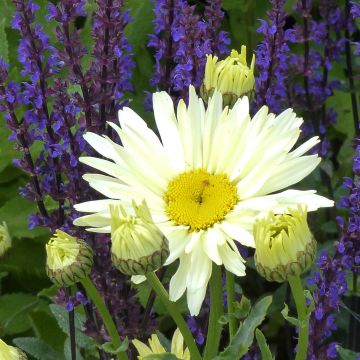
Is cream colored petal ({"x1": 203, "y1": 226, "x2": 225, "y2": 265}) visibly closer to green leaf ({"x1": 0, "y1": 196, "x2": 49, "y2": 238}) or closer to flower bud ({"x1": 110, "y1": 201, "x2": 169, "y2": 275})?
flower bud ({"x1": 110, "y1": 201, "x2": 169, "y2": 275})

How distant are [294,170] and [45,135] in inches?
14.7

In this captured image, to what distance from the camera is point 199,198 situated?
84 centimetres

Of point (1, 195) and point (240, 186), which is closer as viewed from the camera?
point (240, 186)

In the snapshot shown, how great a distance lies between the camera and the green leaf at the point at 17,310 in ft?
4.86

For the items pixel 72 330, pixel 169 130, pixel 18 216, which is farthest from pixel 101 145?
pixel 18 216

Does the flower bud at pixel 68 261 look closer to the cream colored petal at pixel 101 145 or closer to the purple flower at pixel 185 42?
the cream colored petal at pixel 101 145

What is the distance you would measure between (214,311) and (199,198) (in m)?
0.12

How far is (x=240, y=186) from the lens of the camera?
33.6 inches

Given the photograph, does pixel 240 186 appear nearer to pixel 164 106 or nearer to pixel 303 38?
pixel 164 106

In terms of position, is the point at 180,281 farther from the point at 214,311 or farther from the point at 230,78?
the point at 230,78

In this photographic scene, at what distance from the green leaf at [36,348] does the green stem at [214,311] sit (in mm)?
425

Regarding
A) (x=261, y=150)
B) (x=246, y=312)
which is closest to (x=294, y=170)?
(x=261, y=150)

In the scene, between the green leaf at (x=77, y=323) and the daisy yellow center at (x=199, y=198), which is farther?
the green leaf at (x=77, y=323)

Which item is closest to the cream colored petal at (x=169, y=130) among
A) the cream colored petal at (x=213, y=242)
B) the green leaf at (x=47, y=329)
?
the cream colored petal at (x=213, y=242)
